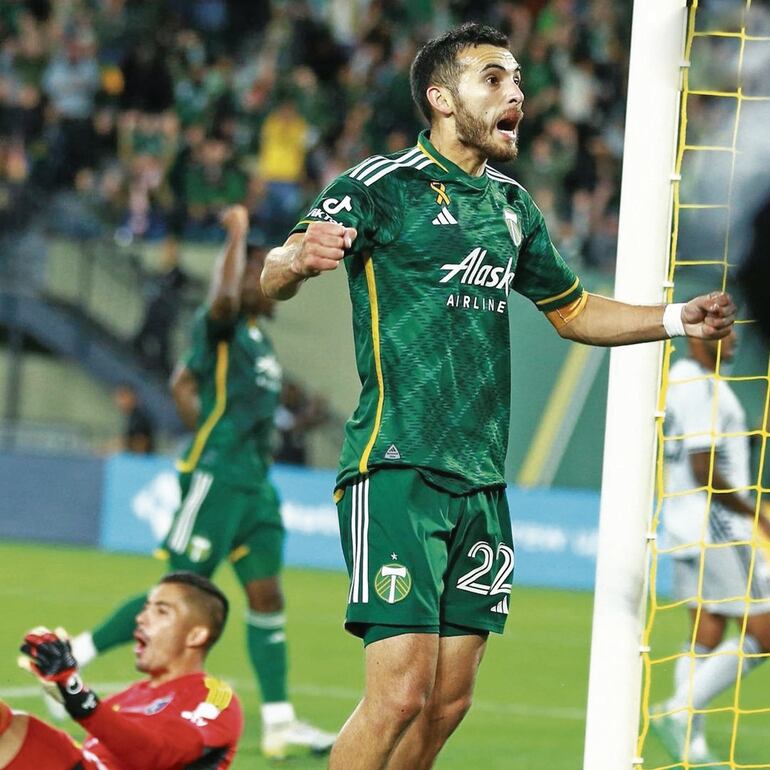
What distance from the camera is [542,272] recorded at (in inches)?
189

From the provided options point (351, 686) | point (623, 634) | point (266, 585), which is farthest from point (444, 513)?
point (351, 686)

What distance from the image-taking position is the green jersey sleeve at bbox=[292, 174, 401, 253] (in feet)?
13.6

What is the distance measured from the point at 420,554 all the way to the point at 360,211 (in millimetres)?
915

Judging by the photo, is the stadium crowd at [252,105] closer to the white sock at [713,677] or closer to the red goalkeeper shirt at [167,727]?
the white sock at [713,677]

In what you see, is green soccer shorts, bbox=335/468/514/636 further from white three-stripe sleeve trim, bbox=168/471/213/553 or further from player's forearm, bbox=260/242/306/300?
white three-stripe sleeve trim, bbox=168/471/213/553

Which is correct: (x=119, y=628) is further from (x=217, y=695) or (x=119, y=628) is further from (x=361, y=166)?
(x=361, y=166)

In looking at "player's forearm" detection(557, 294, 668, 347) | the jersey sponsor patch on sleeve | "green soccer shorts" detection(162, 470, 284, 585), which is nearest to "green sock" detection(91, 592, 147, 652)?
"green soccer shorts" detection(162, 470, 284, 585)

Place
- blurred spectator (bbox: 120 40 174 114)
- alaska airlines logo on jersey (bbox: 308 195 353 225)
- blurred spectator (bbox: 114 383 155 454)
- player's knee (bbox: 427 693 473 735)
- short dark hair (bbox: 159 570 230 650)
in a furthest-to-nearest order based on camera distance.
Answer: blurred spectator (bbox: 120 40 174 114) < blurred spectator (bbox: 114 383 155 454) < short dark hair (bbox: 159 570 230 650) < player's knee (bbox: 427 693 473 735) < alaska airlines logo on jersey (bbox: 308 195 353 225)

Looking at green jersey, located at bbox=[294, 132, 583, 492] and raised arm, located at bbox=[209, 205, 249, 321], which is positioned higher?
raised arm, located at bbox=[209, 205, 249, 321]

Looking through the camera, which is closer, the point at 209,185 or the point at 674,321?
the point at 674,321

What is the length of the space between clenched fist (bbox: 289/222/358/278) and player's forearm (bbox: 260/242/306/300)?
0.08 feet

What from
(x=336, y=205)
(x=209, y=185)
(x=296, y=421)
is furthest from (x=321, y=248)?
(x=209, y=185)

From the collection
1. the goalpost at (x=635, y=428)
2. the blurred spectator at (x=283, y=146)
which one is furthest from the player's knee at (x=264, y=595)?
the blurred spectator at (x=283, y=146)

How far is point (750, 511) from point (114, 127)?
13.2m
